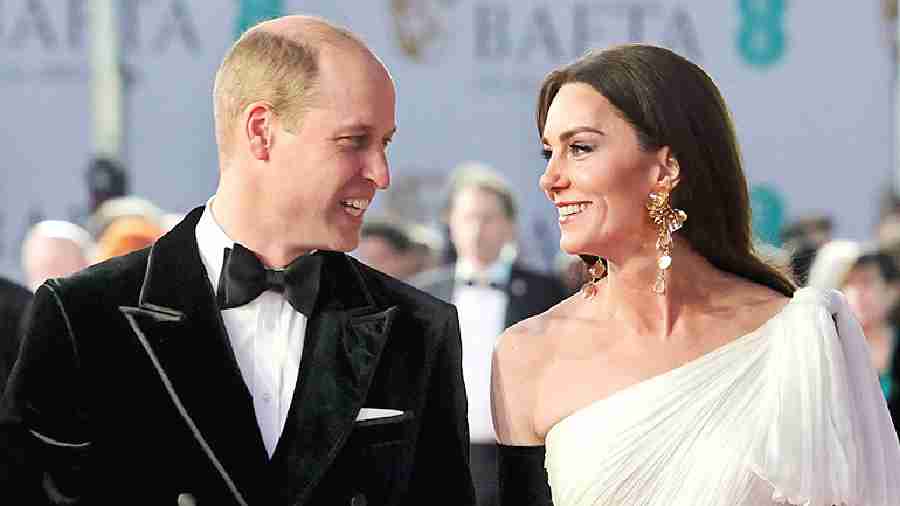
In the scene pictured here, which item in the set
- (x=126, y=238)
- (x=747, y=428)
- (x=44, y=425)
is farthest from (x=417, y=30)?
(x=44, y=425)

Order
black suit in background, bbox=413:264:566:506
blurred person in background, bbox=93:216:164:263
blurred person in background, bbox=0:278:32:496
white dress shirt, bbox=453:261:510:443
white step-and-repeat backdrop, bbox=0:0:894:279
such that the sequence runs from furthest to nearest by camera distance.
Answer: white step-and-repeat backdrop, bbox=0:0:894:279
black suit in background, bbox=413:264:566:506
white dress shirt, bbox=453:261:510:443
blurred person in background, bbox=93:216:164:263
blurred person in background, bbox=0:278:32:496

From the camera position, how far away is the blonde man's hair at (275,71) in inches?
146

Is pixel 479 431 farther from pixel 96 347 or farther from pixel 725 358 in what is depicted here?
pixel 96 347

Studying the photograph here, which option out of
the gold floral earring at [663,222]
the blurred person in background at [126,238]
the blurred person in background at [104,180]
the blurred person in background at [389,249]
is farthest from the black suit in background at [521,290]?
the gold floral earring at [663,222]

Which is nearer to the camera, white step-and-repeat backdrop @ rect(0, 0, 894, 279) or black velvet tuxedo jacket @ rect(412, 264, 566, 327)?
black velvet tuxedo jacket @ rect(412, 264, 566, 327)

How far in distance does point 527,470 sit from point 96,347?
1.21 metres

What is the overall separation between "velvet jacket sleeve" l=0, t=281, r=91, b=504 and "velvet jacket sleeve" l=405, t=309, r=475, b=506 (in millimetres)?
678

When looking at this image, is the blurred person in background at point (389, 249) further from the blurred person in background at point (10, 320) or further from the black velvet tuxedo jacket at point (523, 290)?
the blurred person in background at point (10, 320)

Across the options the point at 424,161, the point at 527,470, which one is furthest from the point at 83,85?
the point at 527,470

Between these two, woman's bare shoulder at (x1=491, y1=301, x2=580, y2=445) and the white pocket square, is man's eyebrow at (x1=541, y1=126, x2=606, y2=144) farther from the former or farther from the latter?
the white pocket square

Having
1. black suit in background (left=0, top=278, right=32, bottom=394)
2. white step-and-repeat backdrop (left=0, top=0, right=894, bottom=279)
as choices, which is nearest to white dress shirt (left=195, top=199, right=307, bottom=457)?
black suit in background (left=0, top=278, right=32, bottom=394)

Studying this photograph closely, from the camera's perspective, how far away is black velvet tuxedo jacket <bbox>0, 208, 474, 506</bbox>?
3561mm

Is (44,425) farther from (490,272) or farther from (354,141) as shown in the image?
(490,272)

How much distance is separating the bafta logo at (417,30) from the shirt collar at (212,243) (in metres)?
7.34
